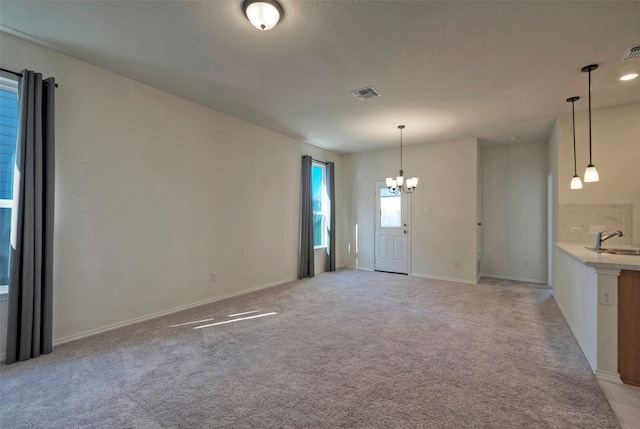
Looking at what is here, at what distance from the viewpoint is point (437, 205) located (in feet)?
19.7

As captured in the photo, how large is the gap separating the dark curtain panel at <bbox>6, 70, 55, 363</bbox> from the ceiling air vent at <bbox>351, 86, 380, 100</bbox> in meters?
3.06

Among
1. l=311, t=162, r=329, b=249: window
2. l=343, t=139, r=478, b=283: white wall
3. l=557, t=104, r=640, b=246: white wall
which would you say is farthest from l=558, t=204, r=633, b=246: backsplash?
l=311, t=162, r=329, b=249: window

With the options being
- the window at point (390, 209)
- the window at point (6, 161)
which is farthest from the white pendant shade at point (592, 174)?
the window at point (6, 161)

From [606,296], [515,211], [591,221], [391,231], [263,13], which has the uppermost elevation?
[263,13]

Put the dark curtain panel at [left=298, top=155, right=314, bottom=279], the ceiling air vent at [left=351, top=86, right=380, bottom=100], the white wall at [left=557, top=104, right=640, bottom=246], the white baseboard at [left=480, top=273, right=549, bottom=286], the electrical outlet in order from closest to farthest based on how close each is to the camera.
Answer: the electrical outlet < the ceiling air vent at [left=351, top=86, right=380, bottom=100] < the white wall at [left=557, top=104, right=640, bottom=246] < the white baseboard at [left=480, top=273, right=549, bottom=286] < the dark curtain panel at [left=298, top=155, right=314, bottom=279]

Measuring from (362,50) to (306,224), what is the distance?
12.0ft

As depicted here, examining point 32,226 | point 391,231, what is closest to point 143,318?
point 32,226

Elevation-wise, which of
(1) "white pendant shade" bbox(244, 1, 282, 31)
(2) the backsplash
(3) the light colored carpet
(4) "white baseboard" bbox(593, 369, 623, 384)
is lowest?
(3) the light colored carpet

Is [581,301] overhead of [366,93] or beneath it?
beneath

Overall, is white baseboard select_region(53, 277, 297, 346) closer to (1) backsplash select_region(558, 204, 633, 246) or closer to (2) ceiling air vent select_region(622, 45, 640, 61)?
(1) backsplash select_region(558, 204, 633, 246)

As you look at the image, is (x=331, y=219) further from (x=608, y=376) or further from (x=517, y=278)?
(x=608, y=376)

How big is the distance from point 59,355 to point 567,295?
5441 mm

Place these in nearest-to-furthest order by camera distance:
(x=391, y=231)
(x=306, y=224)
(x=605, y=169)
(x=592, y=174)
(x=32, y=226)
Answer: (x=32, y=226), (x=592, y=174), (x=605, y=169), (x=306, y=224), (x=391, y=231)

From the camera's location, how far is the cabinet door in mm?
2240
